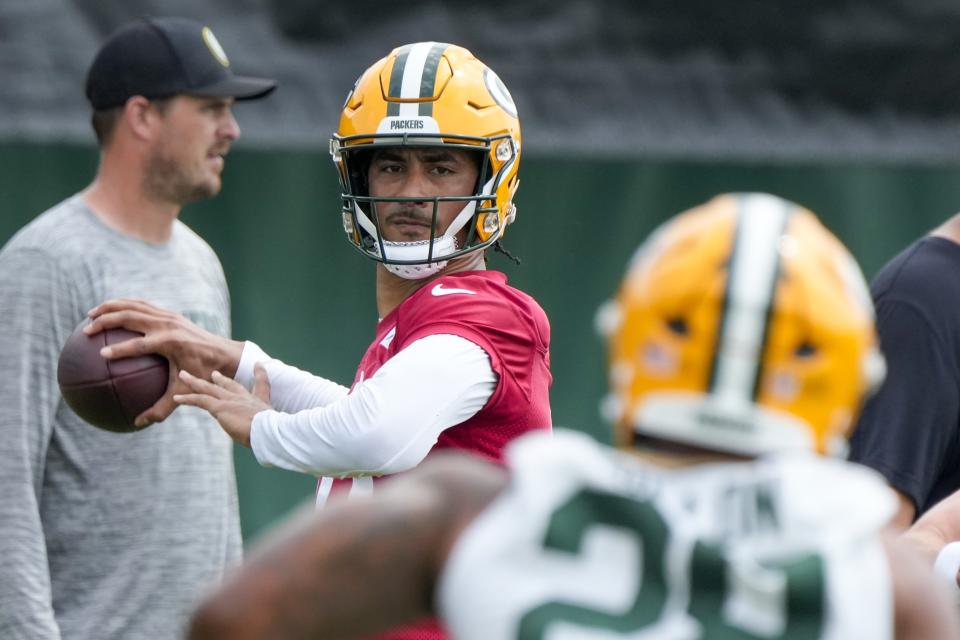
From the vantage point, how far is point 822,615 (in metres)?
1.71

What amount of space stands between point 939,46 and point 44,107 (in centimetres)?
321

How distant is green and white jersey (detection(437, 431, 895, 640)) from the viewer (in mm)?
1718

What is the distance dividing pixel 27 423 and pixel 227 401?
921 millimetres

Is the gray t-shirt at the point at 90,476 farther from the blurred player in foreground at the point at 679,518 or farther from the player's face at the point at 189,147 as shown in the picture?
the blurred player in foreground at the point at 679,518

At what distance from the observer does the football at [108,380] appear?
3494 mm

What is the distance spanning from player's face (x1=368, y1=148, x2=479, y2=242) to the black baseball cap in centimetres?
113

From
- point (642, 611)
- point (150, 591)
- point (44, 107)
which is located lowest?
point (150, 591)

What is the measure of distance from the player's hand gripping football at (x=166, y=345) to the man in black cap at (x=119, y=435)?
53cm

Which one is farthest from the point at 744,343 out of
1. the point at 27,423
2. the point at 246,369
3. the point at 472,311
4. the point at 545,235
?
the point at 545,235

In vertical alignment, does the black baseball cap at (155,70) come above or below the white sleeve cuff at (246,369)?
above

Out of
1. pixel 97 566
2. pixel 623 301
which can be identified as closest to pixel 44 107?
pixel 97 566

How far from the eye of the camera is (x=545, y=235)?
20.5 ft

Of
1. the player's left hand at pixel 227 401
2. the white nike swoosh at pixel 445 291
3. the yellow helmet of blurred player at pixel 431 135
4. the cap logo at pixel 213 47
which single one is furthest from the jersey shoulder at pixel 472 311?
the cap logo at pixel 213 47

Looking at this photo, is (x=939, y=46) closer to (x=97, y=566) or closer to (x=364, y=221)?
(x=364, y=221)
